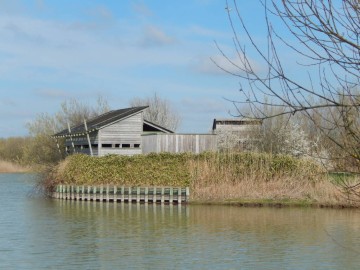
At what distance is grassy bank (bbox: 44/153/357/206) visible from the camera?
30.9 metres

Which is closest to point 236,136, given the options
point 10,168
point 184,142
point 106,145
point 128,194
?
point 184,142

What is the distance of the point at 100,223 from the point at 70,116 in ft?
144

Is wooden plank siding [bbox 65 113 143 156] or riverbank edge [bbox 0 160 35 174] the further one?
riverbank edge [bbox 0 160 35 174]

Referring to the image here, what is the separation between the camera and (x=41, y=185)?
38.1 m

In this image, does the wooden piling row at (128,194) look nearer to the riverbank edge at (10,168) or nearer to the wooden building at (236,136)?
the wooden building at (236,136)

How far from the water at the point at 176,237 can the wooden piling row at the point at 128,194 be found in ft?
4.07

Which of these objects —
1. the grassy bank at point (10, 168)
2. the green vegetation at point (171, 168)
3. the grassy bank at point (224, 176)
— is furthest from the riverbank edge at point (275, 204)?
the grassy bank at point (10, 168)

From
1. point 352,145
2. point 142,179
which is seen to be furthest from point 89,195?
point 352,145

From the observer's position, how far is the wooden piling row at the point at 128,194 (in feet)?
105

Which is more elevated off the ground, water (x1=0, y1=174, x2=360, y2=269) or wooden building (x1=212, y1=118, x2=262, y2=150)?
wooden building (x1=212, y1=118, x2=262, y2=150)

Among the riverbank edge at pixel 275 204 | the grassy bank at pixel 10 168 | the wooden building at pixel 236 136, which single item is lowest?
the riverbank edge at pixel 275 204

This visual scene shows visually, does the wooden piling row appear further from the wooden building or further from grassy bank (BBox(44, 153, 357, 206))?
the wooden building

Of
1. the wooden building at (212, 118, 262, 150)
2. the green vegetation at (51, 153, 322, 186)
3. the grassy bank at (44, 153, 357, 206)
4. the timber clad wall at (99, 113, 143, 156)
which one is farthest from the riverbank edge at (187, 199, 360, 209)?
the wooden building at (212, 118, 262, 150)

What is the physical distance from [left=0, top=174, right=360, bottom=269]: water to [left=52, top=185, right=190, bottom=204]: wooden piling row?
4.07ft
